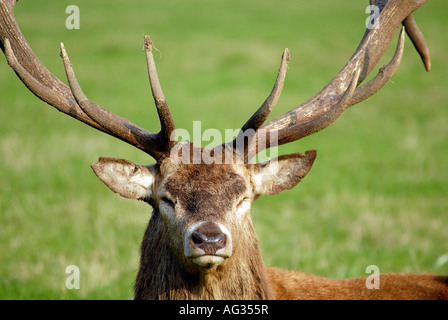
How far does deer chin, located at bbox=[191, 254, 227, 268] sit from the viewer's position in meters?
3.72

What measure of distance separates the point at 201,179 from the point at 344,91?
1656 millimetres

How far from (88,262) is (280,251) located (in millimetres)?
2463

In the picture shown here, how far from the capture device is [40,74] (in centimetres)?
477

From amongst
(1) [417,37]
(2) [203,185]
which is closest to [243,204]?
(2) [203,185]

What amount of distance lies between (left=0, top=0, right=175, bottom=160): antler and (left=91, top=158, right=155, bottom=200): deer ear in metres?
0.17

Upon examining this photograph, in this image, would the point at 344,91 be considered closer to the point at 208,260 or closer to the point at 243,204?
the point at 243,204

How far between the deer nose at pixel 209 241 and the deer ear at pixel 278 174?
86 cm

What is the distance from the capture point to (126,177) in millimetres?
4379

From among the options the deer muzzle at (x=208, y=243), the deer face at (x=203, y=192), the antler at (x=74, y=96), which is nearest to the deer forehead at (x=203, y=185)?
the deer face at (x=203, y=192)

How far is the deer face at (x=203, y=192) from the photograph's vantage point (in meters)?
3.76

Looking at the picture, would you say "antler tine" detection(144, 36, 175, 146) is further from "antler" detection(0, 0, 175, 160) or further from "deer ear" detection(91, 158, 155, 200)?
"deer ear" detection(91, 158, 155, 200)

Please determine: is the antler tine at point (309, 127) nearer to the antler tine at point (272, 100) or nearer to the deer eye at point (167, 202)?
the antler tine at point (272, 100)

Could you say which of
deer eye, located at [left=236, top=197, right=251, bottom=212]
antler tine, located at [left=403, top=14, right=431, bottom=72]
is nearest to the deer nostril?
deer eye, located at [left=236, top=197, right=251, bottom=212]
